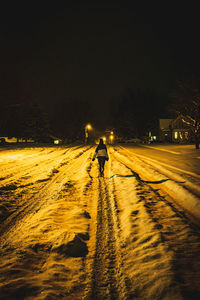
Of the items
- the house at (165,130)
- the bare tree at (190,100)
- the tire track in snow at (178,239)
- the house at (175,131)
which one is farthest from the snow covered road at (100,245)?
the house at (165,130)

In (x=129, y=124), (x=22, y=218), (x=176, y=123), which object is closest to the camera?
(x=22, y=218)

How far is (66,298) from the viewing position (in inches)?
82.2

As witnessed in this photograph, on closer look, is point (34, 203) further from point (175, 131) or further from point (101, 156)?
point (175, 131)

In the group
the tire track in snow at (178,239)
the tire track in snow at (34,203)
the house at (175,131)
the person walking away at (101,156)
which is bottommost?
the tire track in snow at (178,239)

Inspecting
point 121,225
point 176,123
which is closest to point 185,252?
point 121,225

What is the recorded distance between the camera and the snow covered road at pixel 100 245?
222cm

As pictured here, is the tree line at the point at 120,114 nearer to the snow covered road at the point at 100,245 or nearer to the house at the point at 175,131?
the house at the point at 175,131

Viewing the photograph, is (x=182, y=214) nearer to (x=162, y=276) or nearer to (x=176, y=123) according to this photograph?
(x=162, y=276)

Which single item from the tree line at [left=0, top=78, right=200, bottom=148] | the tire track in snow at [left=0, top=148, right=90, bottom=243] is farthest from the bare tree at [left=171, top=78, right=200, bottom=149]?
the tire track in snow at [left=0, top=148, right=90, bottom=243]

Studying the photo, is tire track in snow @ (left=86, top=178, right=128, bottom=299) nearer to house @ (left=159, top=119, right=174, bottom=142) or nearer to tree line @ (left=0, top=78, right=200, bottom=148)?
tree line @ (left=0, top=78, right=200, bottom=148)

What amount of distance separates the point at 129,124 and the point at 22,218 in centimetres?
6710

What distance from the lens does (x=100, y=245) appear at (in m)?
3.14

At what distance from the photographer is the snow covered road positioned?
222 centimetres

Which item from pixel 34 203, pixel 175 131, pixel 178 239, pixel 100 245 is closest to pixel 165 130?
pixel 175 131
